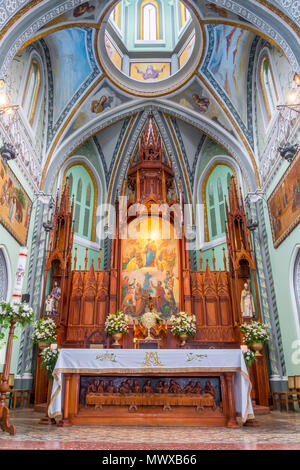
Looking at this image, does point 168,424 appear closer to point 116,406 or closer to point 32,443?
point 116,406

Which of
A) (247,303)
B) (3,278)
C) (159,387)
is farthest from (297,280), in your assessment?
(3,278)

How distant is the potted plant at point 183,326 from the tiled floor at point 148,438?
18.0ft

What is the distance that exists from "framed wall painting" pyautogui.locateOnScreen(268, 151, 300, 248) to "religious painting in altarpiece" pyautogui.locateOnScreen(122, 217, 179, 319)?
166 inches

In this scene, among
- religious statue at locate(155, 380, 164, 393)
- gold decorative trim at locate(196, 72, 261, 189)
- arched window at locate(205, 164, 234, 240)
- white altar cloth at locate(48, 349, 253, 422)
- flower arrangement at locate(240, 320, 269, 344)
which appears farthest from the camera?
arched window at locate(205, 164, 234, 240)

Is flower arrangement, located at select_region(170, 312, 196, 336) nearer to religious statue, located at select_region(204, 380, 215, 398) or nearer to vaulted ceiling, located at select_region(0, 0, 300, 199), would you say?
religious statue, located at select_region(204, 380, 215, 398)

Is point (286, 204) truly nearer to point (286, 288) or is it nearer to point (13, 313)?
point (286, 288)

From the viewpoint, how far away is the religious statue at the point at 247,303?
12261 mm

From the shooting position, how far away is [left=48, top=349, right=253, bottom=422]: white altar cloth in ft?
22.6

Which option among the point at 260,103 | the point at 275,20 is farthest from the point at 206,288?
the point at 275,20

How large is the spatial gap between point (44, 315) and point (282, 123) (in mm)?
11313

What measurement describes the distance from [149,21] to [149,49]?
2.52 metres

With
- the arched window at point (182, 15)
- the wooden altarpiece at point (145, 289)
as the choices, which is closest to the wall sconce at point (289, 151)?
the wooden altarpiece at point (145, 289)

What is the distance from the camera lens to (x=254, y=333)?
11156mm

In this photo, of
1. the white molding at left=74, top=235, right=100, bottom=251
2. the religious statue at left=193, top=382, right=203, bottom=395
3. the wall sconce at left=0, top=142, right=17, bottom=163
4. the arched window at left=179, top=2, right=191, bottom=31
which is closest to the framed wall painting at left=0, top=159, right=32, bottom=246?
the wall sconce at left=0, top=142, right=17, bottom=163
